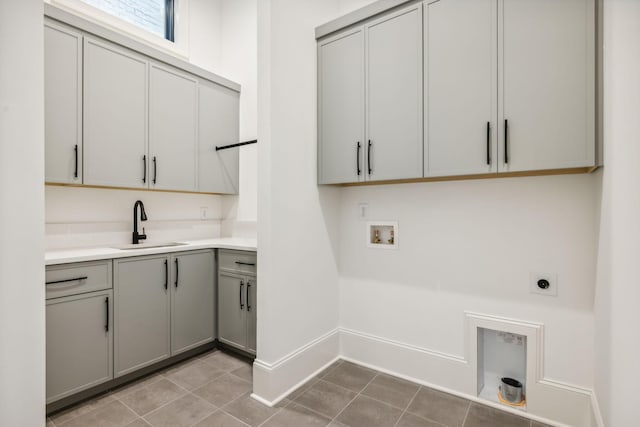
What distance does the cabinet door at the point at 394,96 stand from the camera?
75.8 inches

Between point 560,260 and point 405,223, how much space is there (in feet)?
3.00

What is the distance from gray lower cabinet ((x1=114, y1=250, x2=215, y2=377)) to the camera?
6.95ft

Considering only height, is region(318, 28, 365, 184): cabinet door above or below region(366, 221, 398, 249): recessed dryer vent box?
above

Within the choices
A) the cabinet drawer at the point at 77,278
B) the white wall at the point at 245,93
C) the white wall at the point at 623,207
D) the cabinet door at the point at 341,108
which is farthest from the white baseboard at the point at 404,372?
the white wall at the point at 245,93

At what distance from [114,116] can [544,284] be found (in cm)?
304

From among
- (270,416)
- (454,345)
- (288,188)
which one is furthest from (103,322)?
(454,345)

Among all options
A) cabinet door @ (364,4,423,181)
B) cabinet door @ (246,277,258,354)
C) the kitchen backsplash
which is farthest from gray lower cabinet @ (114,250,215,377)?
cabinet door @ (364,4,423,181)

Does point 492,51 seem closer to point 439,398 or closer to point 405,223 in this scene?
point 405,223

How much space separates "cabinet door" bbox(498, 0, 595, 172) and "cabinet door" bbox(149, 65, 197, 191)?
7.87 feet

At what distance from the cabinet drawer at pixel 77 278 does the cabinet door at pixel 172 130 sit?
80cm

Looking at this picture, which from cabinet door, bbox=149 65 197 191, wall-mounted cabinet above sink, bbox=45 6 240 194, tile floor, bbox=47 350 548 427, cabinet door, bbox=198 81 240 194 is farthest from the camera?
cabinet door, bbox=198 81 240 194

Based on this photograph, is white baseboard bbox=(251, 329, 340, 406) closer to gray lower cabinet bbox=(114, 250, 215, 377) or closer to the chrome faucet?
gray lower cabinet bbox=(114, 250, 215, 377)

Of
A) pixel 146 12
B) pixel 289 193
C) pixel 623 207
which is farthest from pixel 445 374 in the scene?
pixel 146 12

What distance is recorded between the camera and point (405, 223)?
2.29 metres
